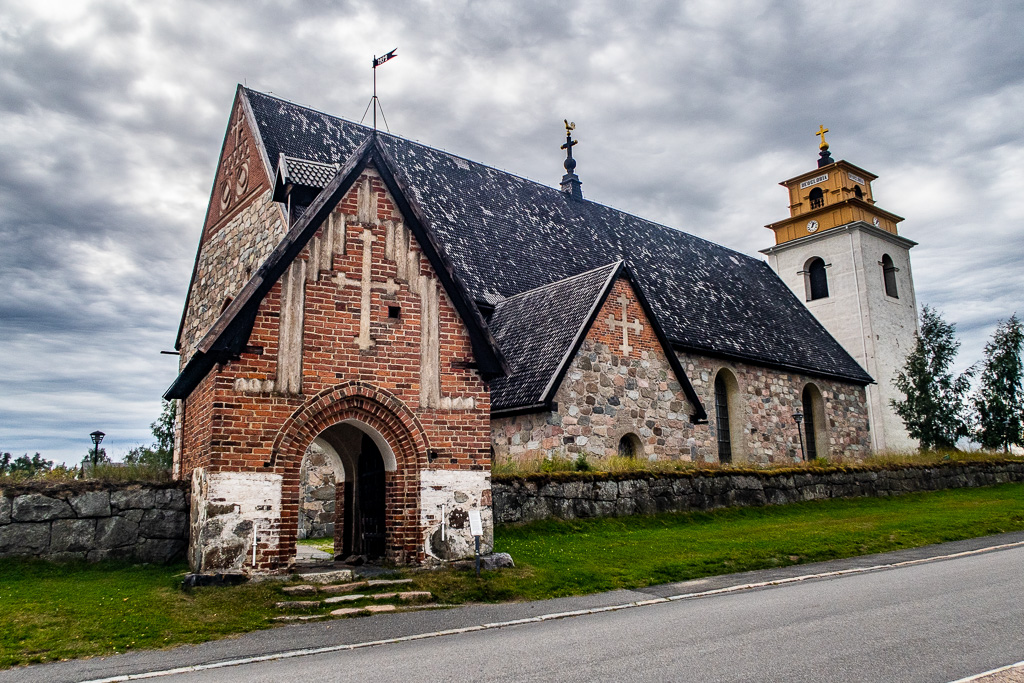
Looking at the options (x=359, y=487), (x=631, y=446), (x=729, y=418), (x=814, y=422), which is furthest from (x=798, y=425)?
(x=359, y=487)

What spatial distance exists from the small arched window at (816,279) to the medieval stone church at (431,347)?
680cm

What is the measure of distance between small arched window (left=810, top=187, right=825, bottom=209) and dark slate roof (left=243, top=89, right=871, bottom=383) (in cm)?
950

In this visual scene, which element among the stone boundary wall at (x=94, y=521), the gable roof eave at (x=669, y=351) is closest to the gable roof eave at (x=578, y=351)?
the gable roof eave at (x=669, y=351)

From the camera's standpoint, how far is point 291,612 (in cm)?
919

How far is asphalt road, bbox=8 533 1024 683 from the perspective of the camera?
619 cm

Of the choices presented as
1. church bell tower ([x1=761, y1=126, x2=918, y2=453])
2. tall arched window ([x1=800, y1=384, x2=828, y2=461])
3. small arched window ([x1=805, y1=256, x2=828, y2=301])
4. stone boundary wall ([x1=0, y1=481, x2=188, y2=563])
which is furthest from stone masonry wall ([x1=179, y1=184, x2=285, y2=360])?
small arched window ([x1=805, y1=256, x2=828, y2=301])

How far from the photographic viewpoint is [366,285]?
11.7 m

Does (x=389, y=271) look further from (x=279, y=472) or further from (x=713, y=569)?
(x=713, y=569)

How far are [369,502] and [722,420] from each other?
14209mm

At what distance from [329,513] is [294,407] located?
354 inches

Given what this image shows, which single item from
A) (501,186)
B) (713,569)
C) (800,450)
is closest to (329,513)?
(713,569)

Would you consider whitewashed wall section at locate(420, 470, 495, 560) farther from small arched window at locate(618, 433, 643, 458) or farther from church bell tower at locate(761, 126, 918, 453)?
church bell tower at locate(761, 126, 918, 453)

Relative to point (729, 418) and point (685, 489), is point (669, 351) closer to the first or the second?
point (685, 489)

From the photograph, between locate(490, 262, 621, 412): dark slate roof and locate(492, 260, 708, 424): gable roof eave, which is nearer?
locate(492, 260, 708, 424): gable roof eave
